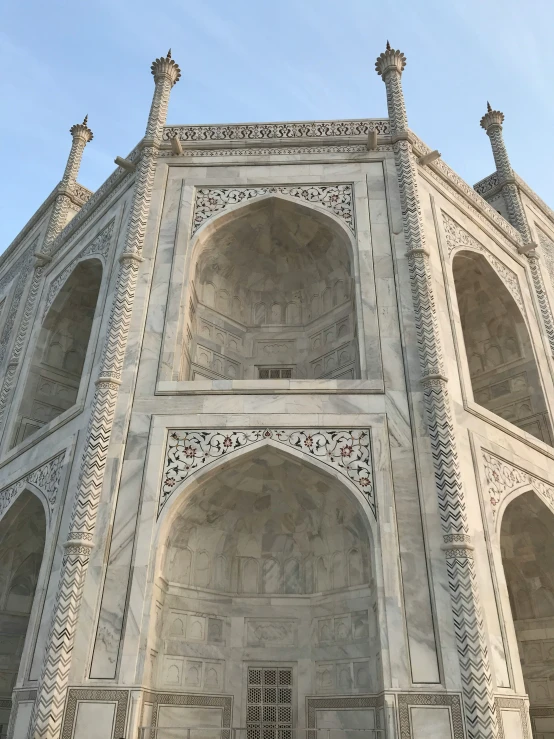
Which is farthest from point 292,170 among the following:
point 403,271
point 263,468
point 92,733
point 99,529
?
point 92,733

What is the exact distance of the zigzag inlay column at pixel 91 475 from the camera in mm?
6543

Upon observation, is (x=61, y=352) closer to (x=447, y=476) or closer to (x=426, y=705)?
(x=447, y=476)

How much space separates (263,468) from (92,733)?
11.5 feet

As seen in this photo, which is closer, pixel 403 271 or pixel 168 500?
pixel 168 500

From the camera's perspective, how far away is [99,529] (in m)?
7.46

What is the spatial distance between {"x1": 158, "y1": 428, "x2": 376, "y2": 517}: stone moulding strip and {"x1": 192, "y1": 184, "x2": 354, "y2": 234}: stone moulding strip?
3852 millimetres

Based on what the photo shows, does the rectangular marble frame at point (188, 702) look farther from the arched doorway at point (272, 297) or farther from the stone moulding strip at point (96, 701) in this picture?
the arched doorway at point (272, 297)

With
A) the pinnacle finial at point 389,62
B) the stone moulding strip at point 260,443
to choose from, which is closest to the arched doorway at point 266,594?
the stone moulding strip at point 260,443

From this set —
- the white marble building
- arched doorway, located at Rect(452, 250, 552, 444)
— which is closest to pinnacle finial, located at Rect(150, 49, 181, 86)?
the white marble building

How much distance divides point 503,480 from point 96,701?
571 cm

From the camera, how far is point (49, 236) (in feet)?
45.5

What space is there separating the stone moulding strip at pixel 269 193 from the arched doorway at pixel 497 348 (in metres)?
2.43

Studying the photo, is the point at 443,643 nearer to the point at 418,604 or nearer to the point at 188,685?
the point at 418,604

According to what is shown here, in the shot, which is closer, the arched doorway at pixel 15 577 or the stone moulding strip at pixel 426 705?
the stone moulding strip at pixel 426 705
